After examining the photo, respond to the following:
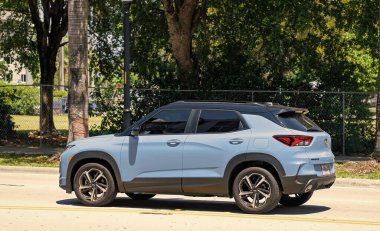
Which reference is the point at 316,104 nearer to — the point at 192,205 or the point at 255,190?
the point at 192,205

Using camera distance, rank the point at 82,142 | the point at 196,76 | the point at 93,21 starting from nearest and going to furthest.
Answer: the point at 82,142
the point at 196,76
the point at 93,21

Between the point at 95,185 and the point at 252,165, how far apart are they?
2574 millimetres

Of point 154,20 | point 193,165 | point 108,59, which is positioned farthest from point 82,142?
point 108,59

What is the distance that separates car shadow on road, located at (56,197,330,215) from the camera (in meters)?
11.8

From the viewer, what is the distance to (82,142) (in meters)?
12.2

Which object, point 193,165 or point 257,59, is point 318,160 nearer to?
point 193,165

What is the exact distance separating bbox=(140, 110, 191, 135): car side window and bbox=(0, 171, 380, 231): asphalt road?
1.24 m

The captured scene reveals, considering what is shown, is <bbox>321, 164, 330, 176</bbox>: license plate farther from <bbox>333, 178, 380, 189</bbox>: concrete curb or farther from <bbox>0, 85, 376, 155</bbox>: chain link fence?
<bbox>0, 85, 376, 155</bbox>: chain link fence

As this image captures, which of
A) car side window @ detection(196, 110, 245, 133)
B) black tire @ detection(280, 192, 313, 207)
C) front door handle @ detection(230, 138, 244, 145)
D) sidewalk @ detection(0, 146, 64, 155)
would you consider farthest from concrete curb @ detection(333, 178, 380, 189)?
sidewalk @ detection(0, 146, 64, 155)

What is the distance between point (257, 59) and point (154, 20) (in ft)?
A: 13.0

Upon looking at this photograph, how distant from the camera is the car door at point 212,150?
11.3 m

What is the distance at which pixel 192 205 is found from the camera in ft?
41.0

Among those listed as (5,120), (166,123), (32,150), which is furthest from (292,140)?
(5,120)

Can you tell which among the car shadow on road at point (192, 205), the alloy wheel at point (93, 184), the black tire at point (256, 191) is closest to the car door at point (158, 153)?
the alloy wheel at point (93, 184)
